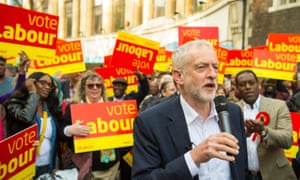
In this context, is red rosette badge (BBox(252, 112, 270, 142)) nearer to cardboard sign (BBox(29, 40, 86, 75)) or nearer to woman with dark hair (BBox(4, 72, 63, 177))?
woman with dark hair (BBox(4, 72, 63, 177))

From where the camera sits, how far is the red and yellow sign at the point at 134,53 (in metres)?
7.84

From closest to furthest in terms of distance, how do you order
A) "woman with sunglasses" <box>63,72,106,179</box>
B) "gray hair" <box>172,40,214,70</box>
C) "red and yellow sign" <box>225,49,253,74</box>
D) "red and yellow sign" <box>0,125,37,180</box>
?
"gray hair" <box>172,40,214,70</box> < "red and yellow sign" <box>0,125,37,180</box> < "woman with sunglasses" <box>63,72,106,179</box> < "red and yellow sign" <box>225,49,253,74</box>

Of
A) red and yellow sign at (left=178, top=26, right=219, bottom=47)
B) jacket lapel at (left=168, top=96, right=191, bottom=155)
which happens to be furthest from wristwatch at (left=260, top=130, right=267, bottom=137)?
red and yellow sign at (left=178, top=26, right=219, bottom=47)

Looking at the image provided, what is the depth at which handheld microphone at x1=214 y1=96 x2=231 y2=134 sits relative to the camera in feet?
7.73

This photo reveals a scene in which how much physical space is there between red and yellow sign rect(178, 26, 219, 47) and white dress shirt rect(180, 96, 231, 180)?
22.0ft

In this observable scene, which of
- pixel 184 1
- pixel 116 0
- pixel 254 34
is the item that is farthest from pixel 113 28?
pixel 254 34

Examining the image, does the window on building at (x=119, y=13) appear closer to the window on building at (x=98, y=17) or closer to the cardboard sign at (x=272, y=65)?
the window on building at (x=98, y=17)

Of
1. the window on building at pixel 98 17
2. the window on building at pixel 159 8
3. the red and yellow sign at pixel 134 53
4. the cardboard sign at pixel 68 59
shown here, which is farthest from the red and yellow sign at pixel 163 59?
the window on building at pixel 98 17

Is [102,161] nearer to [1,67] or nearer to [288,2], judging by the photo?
[1,67]

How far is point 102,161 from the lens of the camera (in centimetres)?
501

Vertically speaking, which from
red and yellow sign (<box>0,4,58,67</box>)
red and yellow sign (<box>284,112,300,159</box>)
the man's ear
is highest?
red and yellow sign (<box>0,4,58,67</box>)

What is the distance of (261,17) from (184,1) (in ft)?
30.0

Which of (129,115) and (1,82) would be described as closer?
(129,115)

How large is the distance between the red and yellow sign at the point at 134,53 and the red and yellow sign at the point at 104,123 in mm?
2646
